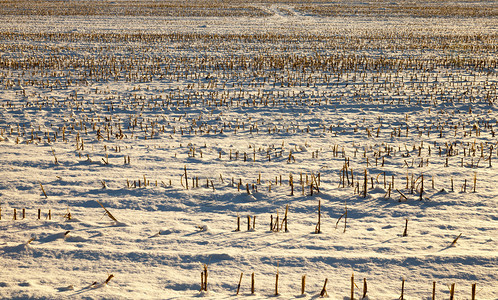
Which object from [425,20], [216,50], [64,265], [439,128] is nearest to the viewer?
[64,265]

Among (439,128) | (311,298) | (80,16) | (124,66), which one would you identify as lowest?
(311,298)

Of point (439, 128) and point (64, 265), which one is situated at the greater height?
point (439, 128)

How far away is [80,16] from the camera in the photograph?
99.0ft

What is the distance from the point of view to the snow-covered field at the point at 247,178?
3381mm

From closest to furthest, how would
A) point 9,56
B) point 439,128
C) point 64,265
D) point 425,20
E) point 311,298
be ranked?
1. point 311,298
2. point 64,265
3. point 439,128
4. point 9,56
5. point 425,20

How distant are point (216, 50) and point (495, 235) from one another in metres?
13.8

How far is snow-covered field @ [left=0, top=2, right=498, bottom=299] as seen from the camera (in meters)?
3.38

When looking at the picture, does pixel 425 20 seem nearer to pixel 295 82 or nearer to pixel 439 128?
pixel 295 82

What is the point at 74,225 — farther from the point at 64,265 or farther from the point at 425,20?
the point at 425,20

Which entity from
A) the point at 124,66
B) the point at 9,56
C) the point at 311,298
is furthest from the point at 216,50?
the point at 311,298

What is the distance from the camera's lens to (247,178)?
5.43m

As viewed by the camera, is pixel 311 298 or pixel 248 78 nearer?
pixel 311 298

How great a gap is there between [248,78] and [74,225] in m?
8.41

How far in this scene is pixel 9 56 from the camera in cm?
1502
